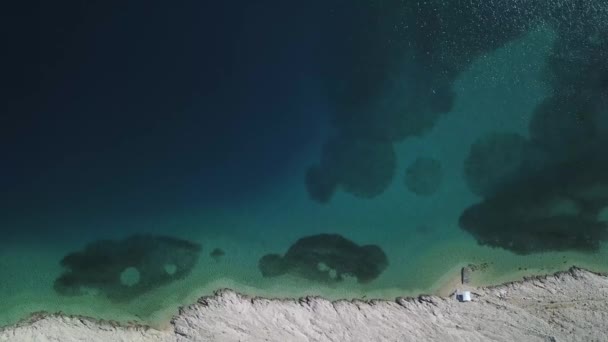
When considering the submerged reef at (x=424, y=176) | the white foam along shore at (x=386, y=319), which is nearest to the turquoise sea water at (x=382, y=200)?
the submerged reef at (x=424, y=176)

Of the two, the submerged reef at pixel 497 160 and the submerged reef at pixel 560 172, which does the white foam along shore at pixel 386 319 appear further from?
the submerged reef at pixel 497 160

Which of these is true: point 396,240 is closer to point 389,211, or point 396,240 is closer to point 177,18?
point 389,211

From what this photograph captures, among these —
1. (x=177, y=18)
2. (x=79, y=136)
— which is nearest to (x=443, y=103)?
(x=177, y=18)

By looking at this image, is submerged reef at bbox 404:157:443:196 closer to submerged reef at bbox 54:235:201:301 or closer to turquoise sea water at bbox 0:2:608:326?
turquoise sea water at bbox 0:2:608:326

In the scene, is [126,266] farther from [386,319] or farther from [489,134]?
[489,134]

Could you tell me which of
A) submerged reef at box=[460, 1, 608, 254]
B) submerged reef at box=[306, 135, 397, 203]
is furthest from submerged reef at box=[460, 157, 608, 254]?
submerged reef at box=[306, 135, 397, 203]

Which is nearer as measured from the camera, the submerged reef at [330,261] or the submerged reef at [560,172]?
the submerged reef at [560,172]
